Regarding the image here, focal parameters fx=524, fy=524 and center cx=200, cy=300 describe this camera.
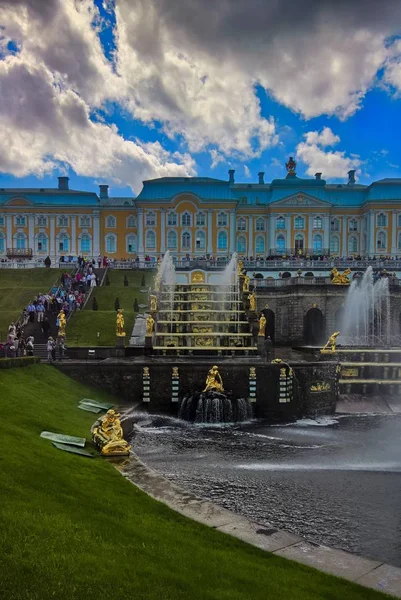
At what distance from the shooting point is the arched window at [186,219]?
8894cm

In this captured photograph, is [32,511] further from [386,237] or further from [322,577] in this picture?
[386,237]

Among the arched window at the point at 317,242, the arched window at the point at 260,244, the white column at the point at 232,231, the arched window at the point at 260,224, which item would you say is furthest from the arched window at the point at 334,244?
the white column at the point at 232,231

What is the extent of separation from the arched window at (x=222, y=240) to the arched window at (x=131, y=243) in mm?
Result: 14865

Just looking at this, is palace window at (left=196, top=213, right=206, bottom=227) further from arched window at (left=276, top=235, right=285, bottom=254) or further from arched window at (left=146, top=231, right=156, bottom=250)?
arched window at (left=276, top=235, right=285, bottom=254)

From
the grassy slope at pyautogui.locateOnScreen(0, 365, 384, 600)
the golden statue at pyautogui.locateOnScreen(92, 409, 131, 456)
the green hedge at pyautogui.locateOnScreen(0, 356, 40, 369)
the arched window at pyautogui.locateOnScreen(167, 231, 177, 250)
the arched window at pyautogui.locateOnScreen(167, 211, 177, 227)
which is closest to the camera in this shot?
the grassy slope at pyautogui.locateOnScreen(0, 365, 384, 600)

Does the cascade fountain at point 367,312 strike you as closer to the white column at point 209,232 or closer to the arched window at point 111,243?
the white column at point 209,232

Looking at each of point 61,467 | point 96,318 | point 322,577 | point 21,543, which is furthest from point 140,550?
point 96,318

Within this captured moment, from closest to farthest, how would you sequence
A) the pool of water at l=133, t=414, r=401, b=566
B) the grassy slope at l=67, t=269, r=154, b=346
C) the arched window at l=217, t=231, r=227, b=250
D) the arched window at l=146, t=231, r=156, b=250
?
the pool of water at l=133, t=414, r=401, b=566 → the grassy slope at l=67, t=269, r=154, b=346 → the arched window at l=146, t=231, r=156, b=250 → the arched window at l=217, t=231, r=227, b=250

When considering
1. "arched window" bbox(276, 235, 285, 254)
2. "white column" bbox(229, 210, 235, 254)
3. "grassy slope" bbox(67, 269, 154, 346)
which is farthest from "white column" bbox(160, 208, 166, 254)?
"grassy slope" bbox(67, 269, 154, 346)

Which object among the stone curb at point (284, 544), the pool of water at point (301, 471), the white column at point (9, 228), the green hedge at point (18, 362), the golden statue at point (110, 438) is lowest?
the pool of water at point (301, 471)

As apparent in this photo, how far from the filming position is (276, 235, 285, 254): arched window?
90000 mm

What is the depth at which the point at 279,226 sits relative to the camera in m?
89.7

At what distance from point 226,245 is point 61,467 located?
77627 mm

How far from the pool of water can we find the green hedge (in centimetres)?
682
